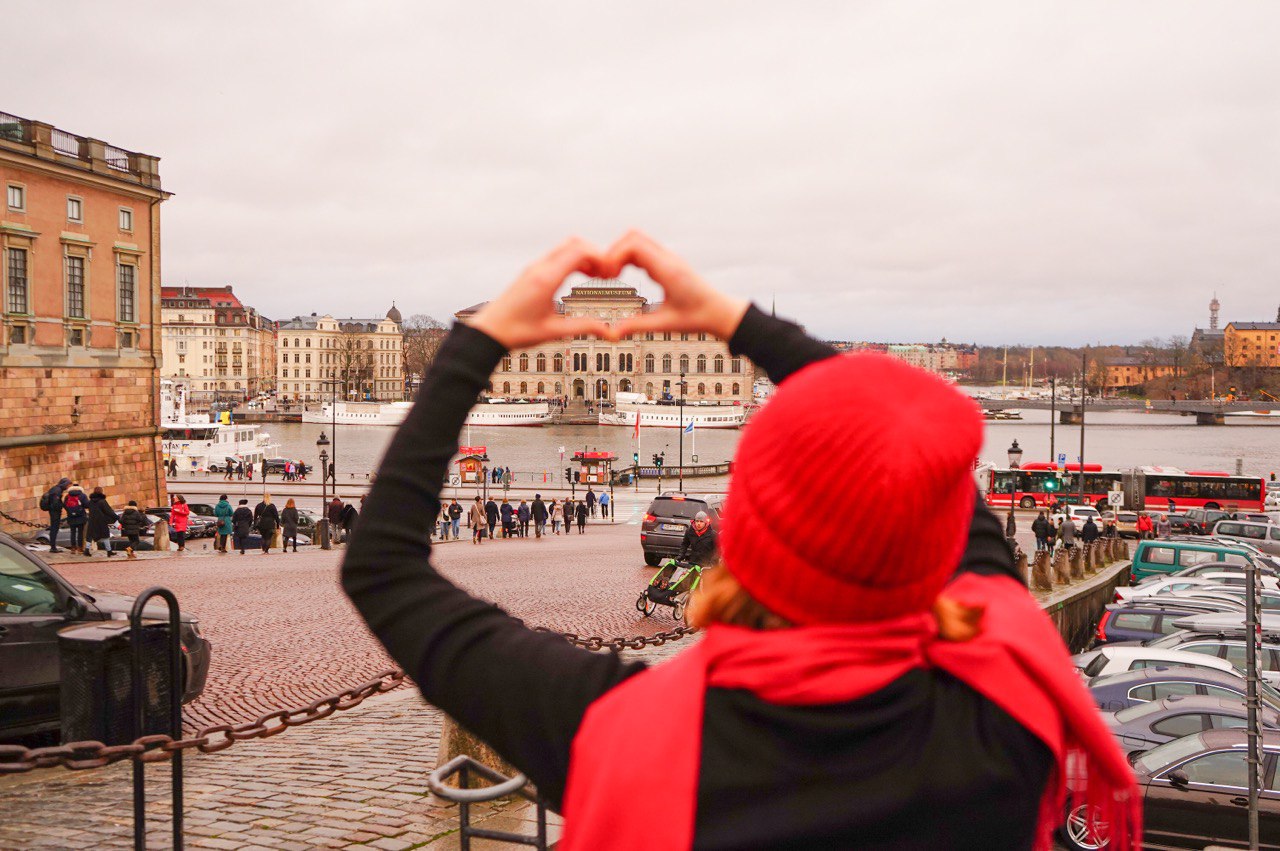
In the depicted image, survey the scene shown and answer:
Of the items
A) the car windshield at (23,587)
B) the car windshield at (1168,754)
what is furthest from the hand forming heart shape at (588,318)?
the car windshield at (1168,754)

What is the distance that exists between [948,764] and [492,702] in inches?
19.8

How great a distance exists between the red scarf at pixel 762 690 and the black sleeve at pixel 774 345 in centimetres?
48

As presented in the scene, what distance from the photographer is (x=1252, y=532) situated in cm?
3178

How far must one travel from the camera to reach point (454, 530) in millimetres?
31969

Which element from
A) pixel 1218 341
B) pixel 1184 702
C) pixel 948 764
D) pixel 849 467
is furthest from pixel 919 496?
pixel 1218 341

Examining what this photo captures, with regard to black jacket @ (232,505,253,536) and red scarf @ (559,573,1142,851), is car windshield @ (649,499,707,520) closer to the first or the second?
black jacket @ (232,505,253,536)

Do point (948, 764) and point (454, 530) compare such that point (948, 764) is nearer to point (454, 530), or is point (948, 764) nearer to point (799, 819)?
point (799, 819)

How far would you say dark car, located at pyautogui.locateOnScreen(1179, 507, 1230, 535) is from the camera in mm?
37094

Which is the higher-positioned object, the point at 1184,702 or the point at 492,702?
the point at 492,702

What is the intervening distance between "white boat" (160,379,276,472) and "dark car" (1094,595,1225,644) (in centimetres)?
5012

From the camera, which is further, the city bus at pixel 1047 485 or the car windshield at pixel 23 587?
the city bus at pixel 1047 485

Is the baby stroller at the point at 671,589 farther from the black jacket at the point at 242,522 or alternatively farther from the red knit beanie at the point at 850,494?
the red knit beanie at the point at 850,494

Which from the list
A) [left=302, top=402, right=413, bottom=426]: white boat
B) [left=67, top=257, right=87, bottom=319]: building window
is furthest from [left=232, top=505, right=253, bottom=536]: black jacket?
[left=302, top=402, right=413, bottom=426]: white boat

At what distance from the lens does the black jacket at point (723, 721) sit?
3.67 feet
